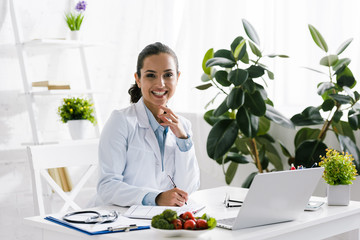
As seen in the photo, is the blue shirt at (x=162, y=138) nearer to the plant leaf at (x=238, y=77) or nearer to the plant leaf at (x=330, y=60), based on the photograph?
the plant leaf at (x=238, y=77)

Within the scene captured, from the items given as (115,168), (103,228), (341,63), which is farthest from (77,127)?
(103,228)

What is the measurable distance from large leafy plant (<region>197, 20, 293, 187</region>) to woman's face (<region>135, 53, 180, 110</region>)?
0.71 metres

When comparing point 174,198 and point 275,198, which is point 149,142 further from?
point 275,198

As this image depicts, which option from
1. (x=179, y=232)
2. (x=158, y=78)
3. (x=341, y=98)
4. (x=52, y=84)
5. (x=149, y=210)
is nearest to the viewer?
(x=179, y=232)

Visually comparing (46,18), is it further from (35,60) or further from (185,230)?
(185,230)

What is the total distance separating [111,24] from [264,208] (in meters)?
2.99

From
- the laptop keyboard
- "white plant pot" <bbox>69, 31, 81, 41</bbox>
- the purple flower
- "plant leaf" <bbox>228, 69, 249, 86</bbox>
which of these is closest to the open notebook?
the laptop keyboard

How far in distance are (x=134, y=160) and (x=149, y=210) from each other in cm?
42

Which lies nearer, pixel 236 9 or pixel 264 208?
pixel 264 208

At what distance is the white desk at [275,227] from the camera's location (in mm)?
1361

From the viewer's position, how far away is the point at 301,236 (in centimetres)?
154

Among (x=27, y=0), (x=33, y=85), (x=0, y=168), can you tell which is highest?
(x=27, y=0)

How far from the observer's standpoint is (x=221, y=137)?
3.03 metres

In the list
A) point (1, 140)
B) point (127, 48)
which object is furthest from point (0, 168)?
point (127, 48)
